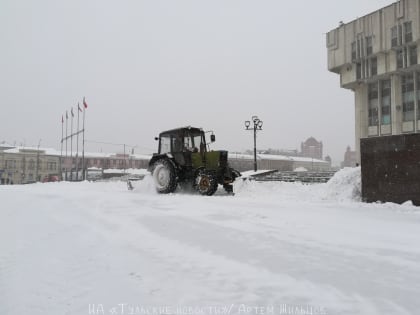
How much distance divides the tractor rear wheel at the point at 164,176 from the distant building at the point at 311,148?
519 ft

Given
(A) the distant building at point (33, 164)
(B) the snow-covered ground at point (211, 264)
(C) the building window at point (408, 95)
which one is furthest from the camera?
(A) the distant building at point (33, 164)

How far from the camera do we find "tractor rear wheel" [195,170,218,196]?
12000 mm

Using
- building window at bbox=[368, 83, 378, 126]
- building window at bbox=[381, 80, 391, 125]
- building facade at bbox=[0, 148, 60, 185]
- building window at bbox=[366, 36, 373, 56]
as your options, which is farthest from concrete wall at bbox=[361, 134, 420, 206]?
building facade at bbox=[0, 148, 60, 185]

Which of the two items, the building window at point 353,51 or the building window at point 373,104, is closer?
the building window at point 373,104

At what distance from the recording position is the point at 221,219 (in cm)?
632

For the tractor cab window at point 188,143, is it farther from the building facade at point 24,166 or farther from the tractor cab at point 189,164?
the building facade at point 24,166

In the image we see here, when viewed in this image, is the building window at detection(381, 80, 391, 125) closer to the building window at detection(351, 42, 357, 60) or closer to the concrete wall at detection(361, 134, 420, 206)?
the building window at detection(351, 42, 357, 60)

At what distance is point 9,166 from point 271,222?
7892 cm

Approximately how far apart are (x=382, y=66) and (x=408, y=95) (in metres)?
3.77

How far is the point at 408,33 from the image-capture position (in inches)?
1249

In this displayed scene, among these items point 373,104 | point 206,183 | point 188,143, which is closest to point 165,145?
point 188,143

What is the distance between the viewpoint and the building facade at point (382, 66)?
31.9 meters

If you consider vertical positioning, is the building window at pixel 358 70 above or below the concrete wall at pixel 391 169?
above

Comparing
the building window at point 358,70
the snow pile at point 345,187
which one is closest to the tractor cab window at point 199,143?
the snow pile at point 345,187
